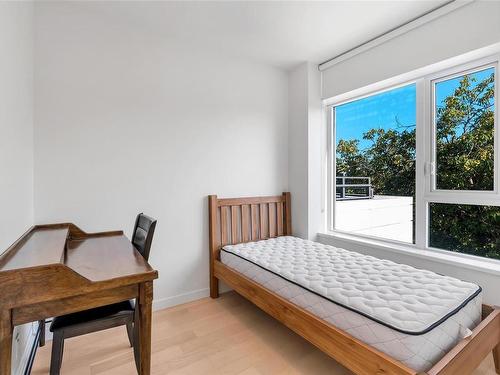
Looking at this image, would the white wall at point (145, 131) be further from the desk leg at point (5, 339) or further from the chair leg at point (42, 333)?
the desk leg at point (5, 339)

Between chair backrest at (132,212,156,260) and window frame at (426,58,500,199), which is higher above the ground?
window frame at (426,58,500,199)

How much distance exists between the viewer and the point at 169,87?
94.7 inches

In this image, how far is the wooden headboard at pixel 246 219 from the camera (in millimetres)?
2613

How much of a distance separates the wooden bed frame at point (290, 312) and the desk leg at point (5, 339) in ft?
4.36

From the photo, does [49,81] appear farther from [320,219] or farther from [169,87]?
[320,219]

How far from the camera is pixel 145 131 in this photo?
230 cm

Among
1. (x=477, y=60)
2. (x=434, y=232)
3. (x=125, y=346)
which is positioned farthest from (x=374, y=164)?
(x=125, y=346)

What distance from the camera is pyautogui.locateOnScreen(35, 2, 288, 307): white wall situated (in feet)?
6.48

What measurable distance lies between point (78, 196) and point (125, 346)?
3.68 ft

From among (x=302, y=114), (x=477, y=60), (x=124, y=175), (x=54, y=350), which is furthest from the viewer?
(x=302, y=114)

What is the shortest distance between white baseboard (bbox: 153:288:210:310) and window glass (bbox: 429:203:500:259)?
2.07 m

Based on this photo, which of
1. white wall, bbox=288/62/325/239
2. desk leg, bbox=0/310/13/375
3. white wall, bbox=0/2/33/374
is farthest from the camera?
white wall, bbox=288/62/325/239

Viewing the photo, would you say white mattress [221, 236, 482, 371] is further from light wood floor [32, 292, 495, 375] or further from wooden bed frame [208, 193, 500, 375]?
light wood floor [32, 292, 495, 375]

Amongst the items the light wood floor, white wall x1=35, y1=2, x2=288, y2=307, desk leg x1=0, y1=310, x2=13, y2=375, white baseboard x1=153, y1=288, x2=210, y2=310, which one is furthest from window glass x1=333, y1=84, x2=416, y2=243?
desk leg x1=0, y1=310, x2=13, y2=375
